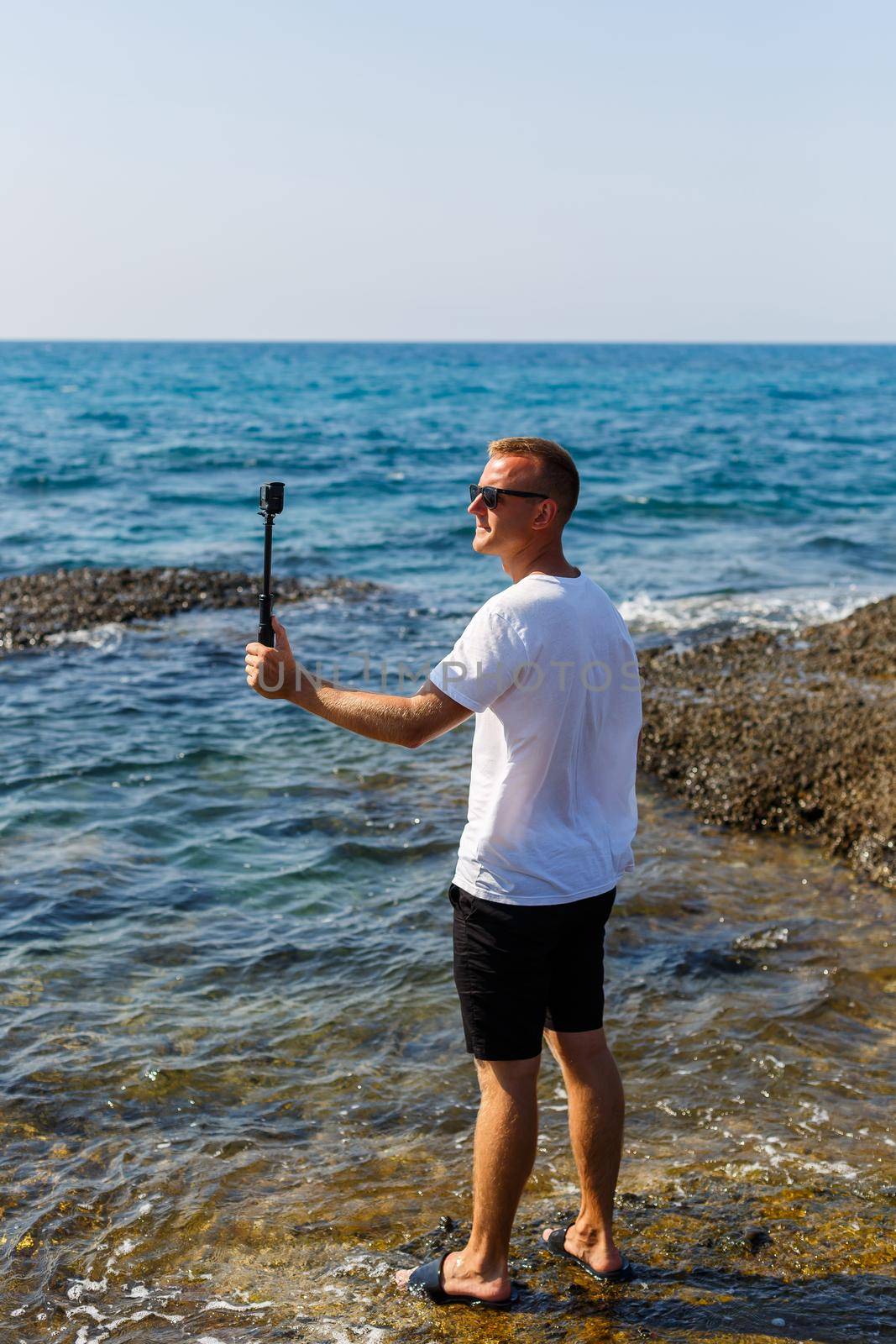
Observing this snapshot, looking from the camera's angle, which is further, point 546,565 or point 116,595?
point 116,595

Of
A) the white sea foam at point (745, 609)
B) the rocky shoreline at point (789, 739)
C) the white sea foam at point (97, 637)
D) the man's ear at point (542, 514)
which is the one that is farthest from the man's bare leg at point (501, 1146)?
the white sea foam at point (745, 609)

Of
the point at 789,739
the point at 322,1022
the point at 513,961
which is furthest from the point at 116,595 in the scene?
the point at 513,961

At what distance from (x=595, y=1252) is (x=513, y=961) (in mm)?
1153

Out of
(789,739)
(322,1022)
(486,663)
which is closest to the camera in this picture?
(486,663)

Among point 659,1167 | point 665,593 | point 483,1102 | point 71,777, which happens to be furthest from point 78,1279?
point 665,593

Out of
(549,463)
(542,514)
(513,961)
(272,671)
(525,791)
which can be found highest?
(549,463)

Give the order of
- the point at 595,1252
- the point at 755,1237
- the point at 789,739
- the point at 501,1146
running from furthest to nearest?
the point at 789,739, the point at 755,1237, the point at 595,1252, the point at 501,1146

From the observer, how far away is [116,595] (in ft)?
51.3

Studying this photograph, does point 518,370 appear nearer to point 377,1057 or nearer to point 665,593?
point 665,593

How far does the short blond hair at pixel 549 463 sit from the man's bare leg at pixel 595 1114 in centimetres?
164

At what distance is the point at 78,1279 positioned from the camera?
4160 mm

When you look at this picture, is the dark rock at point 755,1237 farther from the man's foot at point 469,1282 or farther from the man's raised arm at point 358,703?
the man's raised arm at point 358,703

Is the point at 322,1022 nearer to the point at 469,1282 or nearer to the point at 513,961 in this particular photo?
the point at 469,1282

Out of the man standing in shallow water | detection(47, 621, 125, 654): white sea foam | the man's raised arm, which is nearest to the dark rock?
the man standing in shallow water
